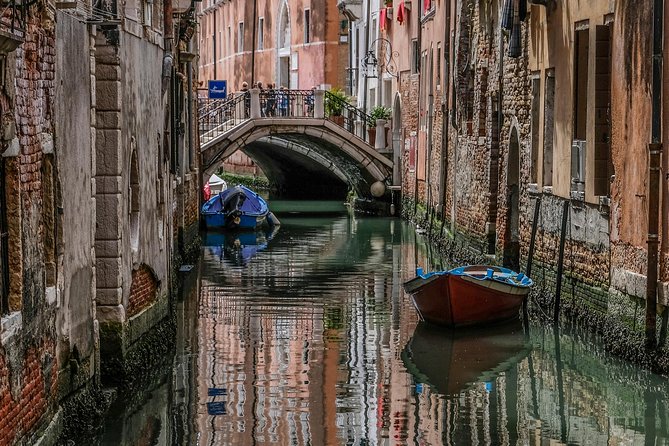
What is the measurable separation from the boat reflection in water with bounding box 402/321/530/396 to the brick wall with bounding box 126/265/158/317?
2547 millimetres

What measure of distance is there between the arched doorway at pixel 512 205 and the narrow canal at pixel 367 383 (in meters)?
1.72

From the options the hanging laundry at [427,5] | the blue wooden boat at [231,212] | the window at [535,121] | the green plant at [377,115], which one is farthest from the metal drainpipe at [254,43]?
the window at [535,121]

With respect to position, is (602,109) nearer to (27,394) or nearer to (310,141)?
(27,394)

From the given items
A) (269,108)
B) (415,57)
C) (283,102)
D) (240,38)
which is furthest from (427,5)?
(240,38)

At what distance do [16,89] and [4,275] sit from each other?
107cm

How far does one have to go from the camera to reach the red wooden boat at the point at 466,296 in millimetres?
16094

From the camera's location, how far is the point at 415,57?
3350 cm

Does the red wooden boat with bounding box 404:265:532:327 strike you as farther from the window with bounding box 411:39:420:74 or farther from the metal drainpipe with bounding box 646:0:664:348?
the window with bounding box 411:39:420:74

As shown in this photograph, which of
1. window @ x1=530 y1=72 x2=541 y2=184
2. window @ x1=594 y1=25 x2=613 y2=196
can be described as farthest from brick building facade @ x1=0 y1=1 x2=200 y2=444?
window @ x1=530 y1=72 x2=541 y2=184

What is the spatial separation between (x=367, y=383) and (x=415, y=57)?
2088 cm

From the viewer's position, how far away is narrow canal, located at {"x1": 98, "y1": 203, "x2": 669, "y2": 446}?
11.1 metres

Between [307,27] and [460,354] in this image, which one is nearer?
[460,354]

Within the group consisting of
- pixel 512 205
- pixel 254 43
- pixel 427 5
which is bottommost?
pixel 512 205

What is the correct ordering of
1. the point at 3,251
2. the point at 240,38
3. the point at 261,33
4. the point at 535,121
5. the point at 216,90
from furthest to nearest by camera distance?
the point at 240,38, the point at 261,33, the point at 216,90, the point at 535,121, the point at 3,251
